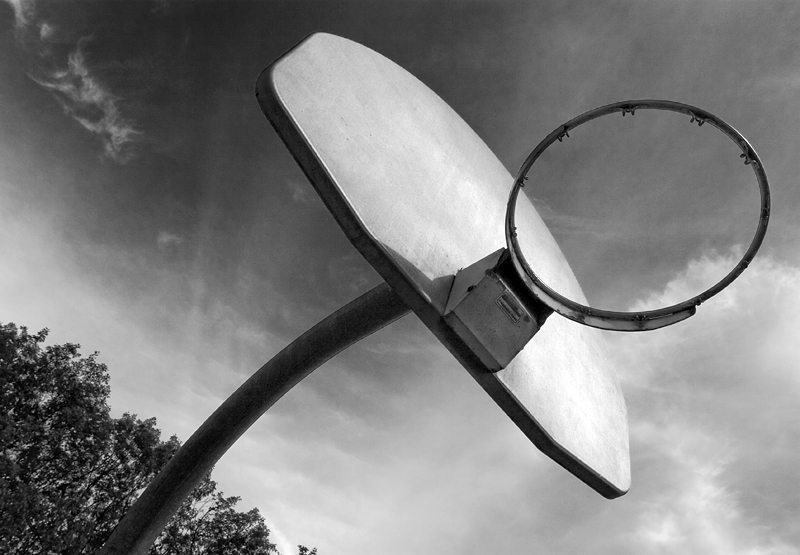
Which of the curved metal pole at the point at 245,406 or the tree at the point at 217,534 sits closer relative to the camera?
the curved metal pole at the point at 245,406

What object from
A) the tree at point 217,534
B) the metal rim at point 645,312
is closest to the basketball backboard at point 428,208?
the metal rim at point 645,312

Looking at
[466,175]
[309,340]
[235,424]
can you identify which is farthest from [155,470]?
[466,175]

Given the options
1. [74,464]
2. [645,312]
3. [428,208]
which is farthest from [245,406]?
[74,464]

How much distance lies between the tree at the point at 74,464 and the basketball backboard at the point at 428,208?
1257 cm

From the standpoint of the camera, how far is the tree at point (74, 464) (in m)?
12.6

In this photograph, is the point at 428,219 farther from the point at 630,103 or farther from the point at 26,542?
the point at 26,542

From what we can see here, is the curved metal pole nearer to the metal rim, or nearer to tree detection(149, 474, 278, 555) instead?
the metal rim

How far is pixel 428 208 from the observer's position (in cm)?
450

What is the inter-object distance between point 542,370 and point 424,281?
1520 millimetres

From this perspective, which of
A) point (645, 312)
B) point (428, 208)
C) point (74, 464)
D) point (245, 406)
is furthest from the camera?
point (74, 464)

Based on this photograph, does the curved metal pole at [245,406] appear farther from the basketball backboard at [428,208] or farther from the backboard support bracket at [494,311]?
the backboard support bracket at [494,311]

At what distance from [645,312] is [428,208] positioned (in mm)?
1835

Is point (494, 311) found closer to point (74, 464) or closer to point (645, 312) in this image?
point (645, 312)

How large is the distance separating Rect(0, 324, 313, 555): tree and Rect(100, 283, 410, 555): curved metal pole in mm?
7590
